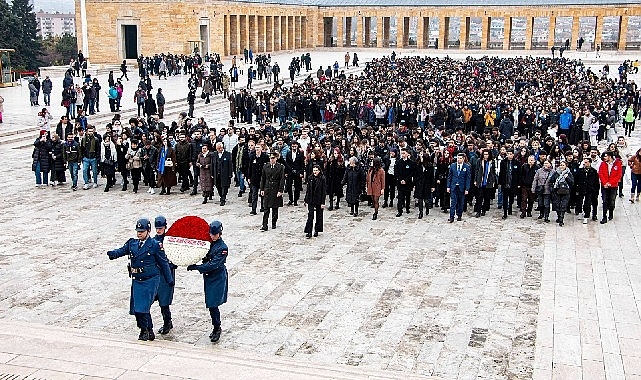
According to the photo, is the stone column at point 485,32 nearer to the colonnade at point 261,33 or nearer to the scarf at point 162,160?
the colonnade at point 261,33

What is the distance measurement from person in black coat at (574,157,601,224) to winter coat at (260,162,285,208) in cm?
548

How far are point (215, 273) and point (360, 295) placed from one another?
8.01ft

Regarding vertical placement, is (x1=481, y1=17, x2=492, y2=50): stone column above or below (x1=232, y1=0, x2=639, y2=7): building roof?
below

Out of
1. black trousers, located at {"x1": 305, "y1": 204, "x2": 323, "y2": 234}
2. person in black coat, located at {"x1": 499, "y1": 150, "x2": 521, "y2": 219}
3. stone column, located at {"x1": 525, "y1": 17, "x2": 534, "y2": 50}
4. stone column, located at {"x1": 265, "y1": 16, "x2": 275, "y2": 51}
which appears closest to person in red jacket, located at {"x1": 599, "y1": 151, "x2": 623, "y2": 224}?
person in black coat, located at {"x1": 499, "y1": 150, "x2": 521, "y2": 219}

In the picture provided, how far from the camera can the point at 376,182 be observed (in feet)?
43.2

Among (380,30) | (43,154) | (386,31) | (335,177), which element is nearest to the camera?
(335,177)

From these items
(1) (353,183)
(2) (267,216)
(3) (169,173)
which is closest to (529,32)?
(1) (353,183)

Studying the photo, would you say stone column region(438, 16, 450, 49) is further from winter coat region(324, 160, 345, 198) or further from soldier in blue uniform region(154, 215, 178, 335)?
soldier in blue uniform region(154, 215, 178, 335)

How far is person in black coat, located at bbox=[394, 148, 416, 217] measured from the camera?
13344 mm

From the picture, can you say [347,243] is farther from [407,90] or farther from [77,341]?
[407,90]

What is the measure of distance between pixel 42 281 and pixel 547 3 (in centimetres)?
6300

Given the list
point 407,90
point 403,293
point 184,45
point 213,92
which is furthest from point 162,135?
point 184,45

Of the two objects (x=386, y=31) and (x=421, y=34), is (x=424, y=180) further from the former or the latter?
(x=386, y=31)

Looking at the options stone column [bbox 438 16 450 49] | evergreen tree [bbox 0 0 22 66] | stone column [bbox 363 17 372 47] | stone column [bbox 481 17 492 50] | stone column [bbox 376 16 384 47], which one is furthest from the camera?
stone column [bbox 363 17 372 47]
